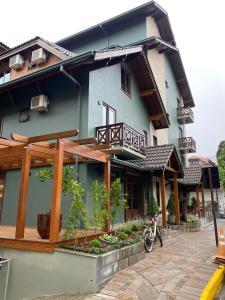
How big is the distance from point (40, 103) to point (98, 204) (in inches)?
238

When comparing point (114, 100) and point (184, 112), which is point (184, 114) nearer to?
point (184, 112)

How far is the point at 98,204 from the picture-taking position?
22.0ft

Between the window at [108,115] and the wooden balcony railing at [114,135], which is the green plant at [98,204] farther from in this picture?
the window at [108,115]

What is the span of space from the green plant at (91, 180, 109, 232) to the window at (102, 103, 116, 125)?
513 centimetres

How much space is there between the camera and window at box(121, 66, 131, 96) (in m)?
14.2

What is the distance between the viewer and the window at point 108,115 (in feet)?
38.2

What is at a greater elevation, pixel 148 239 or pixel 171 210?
pixel 171 210

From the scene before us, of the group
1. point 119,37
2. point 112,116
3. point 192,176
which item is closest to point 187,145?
point 192,176

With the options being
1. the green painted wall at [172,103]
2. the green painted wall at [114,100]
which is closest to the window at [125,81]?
the green painted wall at [114,100]

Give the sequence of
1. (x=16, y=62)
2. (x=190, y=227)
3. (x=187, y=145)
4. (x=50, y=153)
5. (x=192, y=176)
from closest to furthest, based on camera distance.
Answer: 1. (x=50, y=153)
2. (x=190, y=227)
3. (x=16, y=62)
4. (x=192, y=176)
5. (x=187, y=145)

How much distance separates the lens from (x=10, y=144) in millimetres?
6996

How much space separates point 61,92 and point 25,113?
225 cm

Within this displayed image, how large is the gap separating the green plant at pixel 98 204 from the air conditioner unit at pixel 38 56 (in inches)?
341

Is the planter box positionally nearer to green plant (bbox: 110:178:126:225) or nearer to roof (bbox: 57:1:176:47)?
green plant (bbox: 110:178:126:225)
